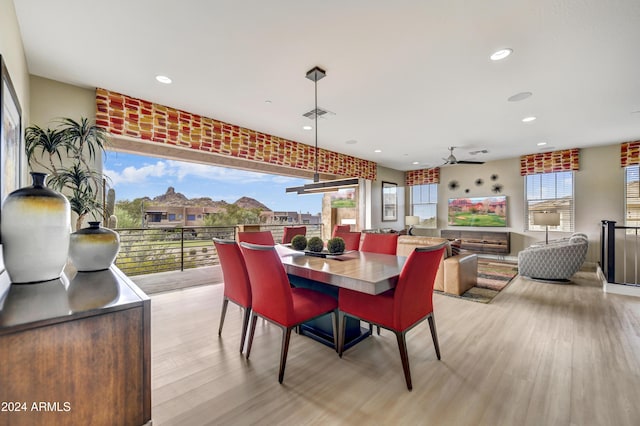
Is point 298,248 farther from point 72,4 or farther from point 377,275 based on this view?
point 72,4

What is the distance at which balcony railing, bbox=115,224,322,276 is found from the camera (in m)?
4.59

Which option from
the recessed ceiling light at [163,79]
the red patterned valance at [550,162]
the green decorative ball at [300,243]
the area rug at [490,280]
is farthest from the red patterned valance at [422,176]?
the recessed ceiling light at [163,79]

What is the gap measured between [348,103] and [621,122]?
4.52 metres

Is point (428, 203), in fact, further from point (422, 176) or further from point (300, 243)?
point (300, 243)

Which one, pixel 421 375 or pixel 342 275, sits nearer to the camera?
pixel 342 275

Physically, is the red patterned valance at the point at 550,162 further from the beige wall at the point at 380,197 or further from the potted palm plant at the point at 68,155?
the potted palm plant at the point at 68,155

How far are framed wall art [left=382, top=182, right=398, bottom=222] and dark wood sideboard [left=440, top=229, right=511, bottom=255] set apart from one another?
1.83 meters

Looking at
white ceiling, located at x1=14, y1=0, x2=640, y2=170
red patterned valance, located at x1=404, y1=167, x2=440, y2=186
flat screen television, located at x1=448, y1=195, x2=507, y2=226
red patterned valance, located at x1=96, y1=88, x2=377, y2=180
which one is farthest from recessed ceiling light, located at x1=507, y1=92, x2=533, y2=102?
red patterned valance, located at x1=404, y1=167, x2=440, y2=186

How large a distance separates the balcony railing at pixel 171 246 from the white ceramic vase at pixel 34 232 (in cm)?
347

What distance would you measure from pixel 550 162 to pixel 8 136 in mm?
8757

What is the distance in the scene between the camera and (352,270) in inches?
78.0

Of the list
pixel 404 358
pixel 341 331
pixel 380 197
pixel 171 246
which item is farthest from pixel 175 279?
pixel 380 197

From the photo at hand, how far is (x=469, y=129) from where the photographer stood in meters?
4.56

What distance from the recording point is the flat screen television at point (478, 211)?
23.1 feet
